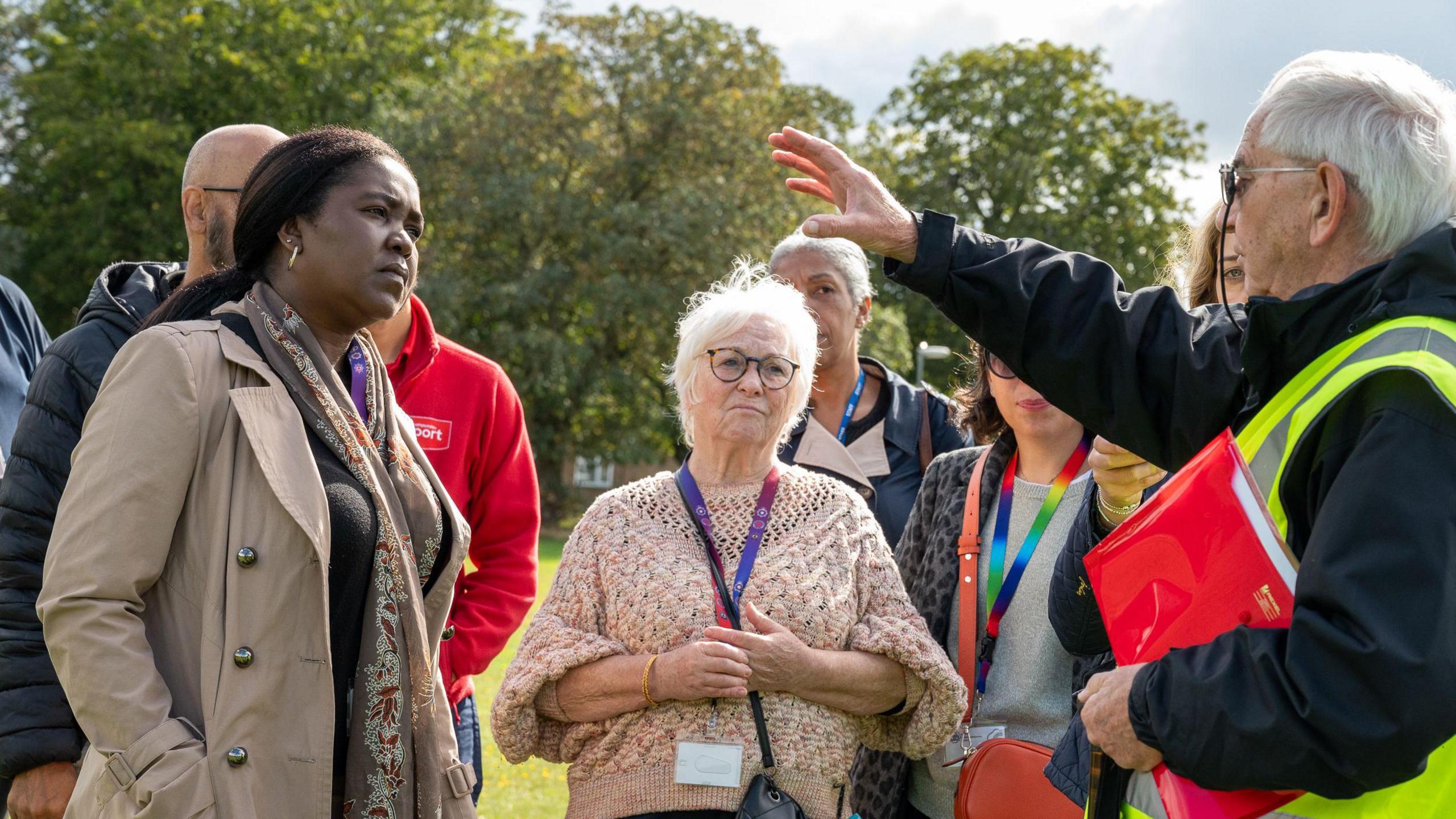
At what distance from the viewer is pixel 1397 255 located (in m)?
2.02

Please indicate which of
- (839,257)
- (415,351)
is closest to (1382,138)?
(839,257)

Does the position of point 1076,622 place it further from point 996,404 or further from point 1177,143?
point 1177,143

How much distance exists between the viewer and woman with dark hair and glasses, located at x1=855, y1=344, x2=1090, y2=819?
3.62 metres

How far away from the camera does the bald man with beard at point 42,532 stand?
2.87 metres

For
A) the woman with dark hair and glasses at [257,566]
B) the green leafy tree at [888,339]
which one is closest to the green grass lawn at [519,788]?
the woman with dark hair and glasses at [257,566]

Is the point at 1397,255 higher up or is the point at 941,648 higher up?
the point at 1397,255

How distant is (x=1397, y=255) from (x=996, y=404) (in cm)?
213

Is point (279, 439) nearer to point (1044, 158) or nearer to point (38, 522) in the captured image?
point (38, 522)

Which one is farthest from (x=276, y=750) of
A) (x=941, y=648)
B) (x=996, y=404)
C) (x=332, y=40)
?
(x=332, y=40)

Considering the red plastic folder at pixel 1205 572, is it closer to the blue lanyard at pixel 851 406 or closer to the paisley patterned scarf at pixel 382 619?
the paisley patterned scarf at pixel 382 619

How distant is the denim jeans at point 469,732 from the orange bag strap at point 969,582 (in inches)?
63.3

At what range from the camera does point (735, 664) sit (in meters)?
3.13

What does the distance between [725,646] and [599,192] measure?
77.3 ft

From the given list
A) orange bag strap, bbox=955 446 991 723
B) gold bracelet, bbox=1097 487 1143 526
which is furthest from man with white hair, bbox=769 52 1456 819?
orange bag strap, bbox=955 446 991 723
